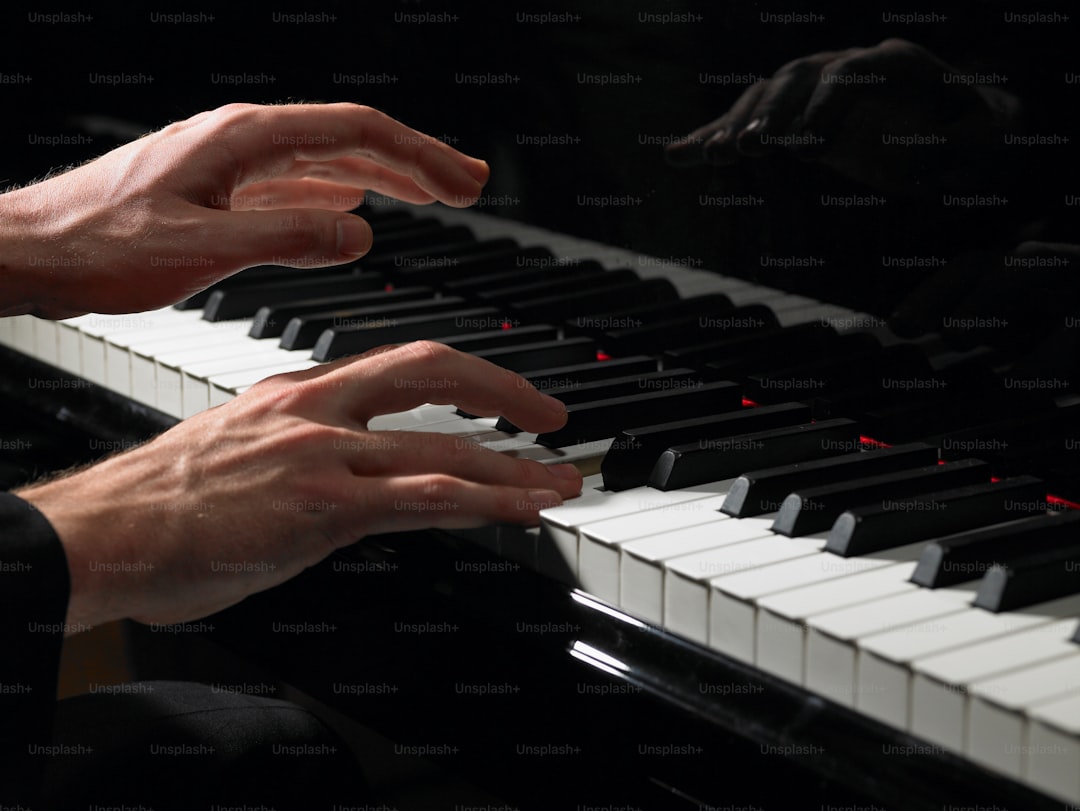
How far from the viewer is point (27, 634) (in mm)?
1122

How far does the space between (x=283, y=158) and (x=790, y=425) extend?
0.67m

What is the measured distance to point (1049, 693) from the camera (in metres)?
0.90

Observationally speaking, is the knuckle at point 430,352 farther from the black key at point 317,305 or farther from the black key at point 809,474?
the black key at point 317,305

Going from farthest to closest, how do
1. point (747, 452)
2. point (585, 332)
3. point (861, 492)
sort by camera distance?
point (585, 332) < point (747, 452) < point (861, 492)

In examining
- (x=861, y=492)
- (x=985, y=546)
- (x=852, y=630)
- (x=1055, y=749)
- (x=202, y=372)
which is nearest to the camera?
(x=1055, y=749)

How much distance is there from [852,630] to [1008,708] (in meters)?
0.13

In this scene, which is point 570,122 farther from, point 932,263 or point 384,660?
point 384,660

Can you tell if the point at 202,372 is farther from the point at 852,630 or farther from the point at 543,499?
the point at 852,630

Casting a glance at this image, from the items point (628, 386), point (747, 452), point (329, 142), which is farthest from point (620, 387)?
point (329, 142)

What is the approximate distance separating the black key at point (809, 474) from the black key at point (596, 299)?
0.55m

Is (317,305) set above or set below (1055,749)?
above

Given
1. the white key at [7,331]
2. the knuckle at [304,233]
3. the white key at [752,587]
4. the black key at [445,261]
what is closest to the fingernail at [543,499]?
the white key at [752,587]

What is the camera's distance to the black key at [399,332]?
177 centimetres

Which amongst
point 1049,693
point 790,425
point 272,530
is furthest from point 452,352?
point 1049,693
